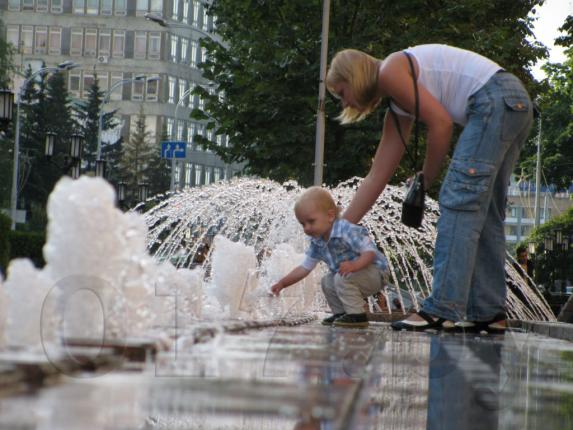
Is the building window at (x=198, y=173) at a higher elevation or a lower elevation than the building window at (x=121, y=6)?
lower

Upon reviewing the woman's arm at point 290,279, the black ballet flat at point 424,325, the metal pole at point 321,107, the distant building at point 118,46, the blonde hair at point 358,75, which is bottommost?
the black ballet flat at point 424,325

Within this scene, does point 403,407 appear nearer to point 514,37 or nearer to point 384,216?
point 384,216

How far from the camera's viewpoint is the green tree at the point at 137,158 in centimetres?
10012

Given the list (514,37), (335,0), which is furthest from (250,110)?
(514,37)

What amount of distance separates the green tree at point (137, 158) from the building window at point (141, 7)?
8.48m

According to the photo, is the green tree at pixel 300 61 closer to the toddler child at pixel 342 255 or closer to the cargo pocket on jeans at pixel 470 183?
the toddler child at pixel 342 255

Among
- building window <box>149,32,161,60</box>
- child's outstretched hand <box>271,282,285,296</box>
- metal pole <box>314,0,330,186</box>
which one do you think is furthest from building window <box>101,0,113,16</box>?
child's outstretched hand <box>271,282,285,296</box>

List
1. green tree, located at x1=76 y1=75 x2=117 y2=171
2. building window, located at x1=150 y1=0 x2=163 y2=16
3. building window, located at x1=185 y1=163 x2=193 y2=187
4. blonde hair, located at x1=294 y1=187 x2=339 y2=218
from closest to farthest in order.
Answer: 1. blonde hair, located at x1=294 y1=187 x2=339 y2=218
2. green tree, located at x1=76 y1=75 x2=117 y2=171
3. building window, located at x1=150 y1=0 x2=163 y2=16
4. building window, located at x1=185 y1=163 x2=193 y2=187

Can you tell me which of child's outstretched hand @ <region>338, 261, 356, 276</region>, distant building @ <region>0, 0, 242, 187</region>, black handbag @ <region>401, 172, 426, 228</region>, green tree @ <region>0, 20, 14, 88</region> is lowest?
child's outstretched hand @ <region>338, 261, 356, 276</region>

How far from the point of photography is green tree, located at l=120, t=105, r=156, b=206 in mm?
100125

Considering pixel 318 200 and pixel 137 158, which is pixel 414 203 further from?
pixel 137 158

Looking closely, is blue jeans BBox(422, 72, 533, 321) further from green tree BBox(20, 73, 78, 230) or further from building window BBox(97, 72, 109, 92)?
building window BBox(97, 72, 109, 92)

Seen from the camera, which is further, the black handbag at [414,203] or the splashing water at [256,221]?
the splashing water at [256,221]

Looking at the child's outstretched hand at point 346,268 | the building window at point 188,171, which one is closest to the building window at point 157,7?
the building window at point 188,171
